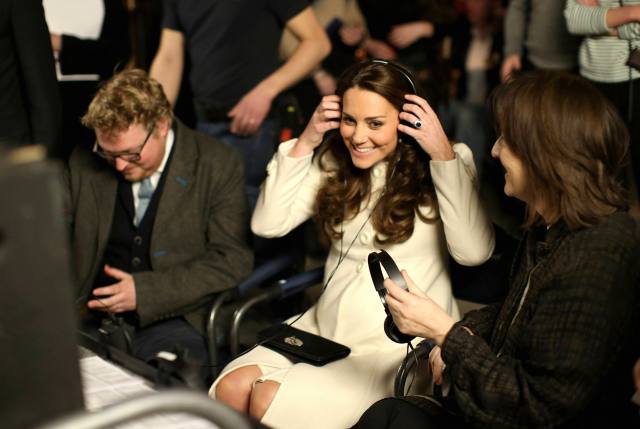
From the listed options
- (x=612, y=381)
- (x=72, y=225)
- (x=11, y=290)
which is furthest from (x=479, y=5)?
(x=11, y=290)

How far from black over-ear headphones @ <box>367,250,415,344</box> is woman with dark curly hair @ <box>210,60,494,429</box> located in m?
0.31

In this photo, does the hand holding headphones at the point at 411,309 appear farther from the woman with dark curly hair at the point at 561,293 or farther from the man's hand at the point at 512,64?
the man's hand at the point at 512,64

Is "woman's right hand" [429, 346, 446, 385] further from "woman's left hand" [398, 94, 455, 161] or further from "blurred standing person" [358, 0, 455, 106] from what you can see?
"blurred standing person" [358, 0, 455, 106]

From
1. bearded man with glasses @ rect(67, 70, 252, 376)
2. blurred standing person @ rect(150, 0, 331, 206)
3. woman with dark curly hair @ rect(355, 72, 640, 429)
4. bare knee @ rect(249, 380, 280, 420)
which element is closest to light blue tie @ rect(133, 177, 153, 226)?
bearded man with glasses @ rect(67, 70, 252, 376)

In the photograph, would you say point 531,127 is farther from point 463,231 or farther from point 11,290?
point 11,290

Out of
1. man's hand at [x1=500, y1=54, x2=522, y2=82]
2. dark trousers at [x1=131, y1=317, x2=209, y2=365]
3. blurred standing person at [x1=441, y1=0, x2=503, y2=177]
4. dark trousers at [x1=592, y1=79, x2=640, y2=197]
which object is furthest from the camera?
blurred standing person at [x1=441, y1=0, x2=503, y2=177]

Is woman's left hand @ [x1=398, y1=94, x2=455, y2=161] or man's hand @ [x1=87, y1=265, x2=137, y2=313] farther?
man's hand @ [x1=87, y1=265, x2=137, y2=313]

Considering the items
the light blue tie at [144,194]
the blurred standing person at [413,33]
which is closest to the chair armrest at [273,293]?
the light blue tie at [144,194]

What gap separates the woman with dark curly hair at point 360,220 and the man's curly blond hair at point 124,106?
0.39m

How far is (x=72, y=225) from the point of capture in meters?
2.40

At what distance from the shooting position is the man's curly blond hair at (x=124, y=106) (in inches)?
86.7

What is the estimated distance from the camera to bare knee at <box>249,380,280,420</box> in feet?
6.18

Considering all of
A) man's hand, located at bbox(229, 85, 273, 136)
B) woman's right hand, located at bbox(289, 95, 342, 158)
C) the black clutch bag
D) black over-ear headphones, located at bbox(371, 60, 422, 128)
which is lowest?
the black clutch bag

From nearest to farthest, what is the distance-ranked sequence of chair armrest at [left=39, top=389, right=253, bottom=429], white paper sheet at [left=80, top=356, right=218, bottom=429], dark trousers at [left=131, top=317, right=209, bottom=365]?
chair armrest at [left=39, top=389, right=253, bottom=429], white paper sheet at [left=80, top=356, right=218, bottom=429], dark trousers at [left=131, top=317, right=209, bottom=365]
